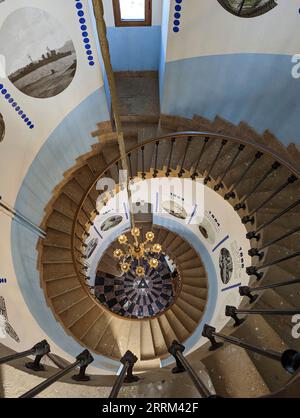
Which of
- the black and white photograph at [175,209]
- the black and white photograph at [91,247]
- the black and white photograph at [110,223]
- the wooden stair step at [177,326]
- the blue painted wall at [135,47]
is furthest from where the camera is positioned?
the black and white photograph at [110,223]

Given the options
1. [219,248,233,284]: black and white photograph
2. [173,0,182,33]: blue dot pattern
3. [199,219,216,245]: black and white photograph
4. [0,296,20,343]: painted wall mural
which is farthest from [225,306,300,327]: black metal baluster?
[173,0,182,33]: blue dot pattern

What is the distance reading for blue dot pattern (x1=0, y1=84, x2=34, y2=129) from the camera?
3.43 m

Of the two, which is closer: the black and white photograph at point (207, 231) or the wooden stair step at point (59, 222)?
the wooden stair step at point (59, 222)

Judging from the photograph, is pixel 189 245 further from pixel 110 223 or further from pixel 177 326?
pixel 110 223

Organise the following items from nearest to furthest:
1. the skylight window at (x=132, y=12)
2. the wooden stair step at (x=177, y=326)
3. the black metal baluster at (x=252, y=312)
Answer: the black metal baluster at (x=252, y=312) < the skylight window at (x=132, y=12) < the wooden stair step at (x=177, y=326)

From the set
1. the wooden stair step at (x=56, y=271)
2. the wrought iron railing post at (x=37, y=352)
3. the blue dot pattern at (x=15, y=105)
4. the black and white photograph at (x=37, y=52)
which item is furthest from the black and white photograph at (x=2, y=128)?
the wrought iron railing post at (x=37, y=352)

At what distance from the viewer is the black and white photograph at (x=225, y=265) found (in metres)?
5.21

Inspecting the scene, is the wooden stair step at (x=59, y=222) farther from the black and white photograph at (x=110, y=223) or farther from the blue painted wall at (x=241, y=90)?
the blue painted wall at (x=241, y=90)

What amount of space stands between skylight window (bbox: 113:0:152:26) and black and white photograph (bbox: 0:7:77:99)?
1685 millimetres

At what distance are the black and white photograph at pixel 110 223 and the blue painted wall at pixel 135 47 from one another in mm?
3406
